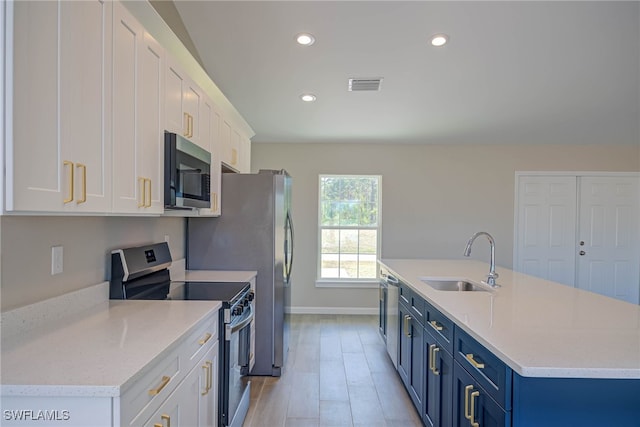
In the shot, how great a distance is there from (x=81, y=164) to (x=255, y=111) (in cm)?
303

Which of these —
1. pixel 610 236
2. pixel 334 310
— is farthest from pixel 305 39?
pixel 610 236

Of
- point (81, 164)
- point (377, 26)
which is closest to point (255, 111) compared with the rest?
point (377, 26)

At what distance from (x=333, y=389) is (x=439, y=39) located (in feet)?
9.88

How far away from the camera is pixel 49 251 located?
1.52m

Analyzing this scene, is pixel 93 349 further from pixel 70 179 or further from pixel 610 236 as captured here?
pixel 610 236

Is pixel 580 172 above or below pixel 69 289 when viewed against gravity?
above

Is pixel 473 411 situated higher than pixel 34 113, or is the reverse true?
pixel 34 113

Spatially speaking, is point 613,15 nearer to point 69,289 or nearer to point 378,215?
point 378,215

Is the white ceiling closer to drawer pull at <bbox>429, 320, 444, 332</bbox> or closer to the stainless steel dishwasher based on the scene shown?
the stainless steel dishwasher

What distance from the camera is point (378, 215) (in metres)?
5.07

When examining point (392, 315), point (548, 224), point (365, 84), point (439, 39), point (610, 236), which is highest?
point (439, 39)

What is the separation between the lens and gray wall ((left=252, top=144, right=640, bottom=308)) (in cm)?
501

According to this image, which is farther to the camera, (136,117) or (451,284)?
(451,284)

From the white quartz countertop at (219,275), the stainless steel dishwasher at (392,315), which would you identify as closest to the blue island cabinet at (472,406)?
the stainless steel dishwasher at (392,315)
